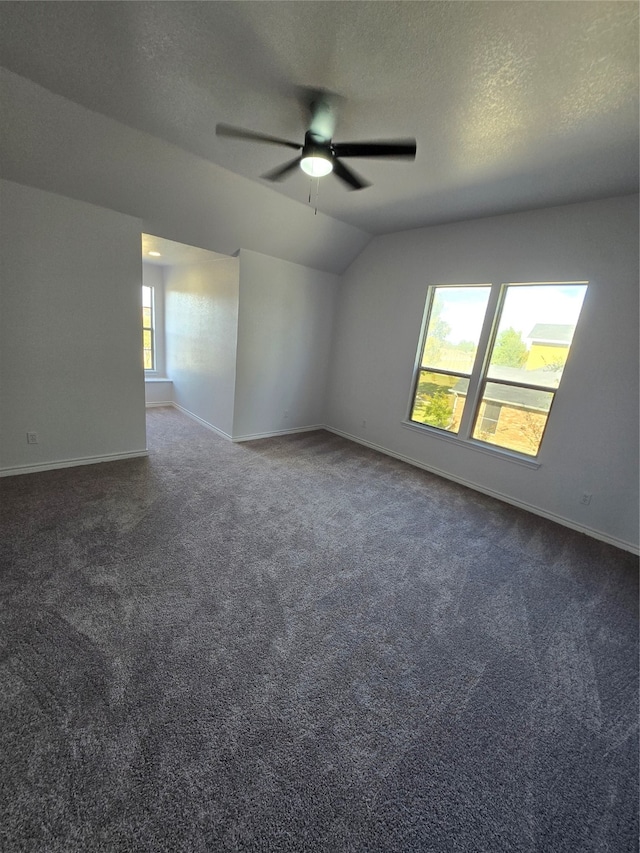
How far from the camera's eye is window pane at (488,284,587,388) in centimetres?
305

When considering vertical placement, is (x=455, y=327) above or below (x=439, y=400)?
above

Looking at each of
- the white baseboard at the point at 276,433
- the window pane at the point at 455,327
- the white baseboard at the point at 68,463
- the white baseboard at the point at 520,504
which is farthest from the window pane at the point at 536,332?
the white baseboard at the point at 68,463

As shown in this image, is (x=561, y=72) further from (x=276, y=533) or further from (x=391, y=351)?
(x=276, y=533)

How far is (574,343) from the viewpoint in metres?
2.96

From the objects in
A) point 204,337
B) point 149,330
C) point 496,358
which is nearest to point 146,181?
point 204,337

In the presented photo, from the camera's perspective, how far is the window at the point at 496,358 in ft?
10.3

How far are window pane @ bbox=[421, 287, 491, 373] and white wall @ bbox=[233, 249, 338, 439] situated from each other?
5.51ft

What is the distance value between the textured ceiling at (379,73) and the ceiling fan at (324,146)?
0.40 feet

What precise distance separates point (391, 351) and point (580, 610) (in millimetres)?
3269

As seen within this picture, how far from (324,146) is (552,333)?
8.80 feet

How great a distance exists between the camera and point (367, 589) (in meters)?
2.14

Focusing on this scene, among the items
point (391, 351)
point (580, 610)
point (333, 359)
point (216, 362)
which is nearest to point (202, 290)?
point (216, 362)

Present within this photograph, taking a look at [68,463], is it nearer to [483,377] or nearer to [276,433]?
[276,433]

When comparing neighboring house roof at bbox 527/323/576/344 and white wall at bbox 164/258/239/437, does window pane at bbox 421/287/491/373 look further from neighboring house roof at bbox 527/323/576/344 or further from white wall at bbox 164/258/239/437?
white wall at bbox 164/258/239/437
